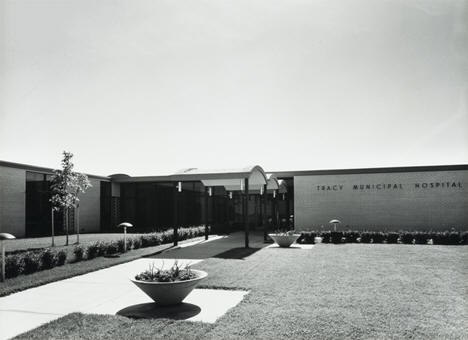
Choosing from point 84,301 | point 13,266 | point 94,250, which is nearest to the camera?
point 84,301

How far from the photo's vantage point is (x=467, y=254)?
47.0 feet

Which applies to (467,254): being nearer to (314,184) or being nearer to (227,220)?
(314,184)

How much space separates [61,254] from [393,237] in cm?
1460

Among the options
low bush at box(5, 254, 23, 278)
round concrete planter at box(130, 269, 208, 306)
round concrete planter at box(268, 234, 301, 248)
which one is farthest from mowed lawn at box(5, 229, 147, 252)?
round concrete planter at box(130, 269, 208, 306)

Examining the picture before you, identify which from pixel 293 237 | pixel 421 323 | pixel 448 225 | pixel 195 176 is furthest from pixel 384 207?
pixel 421 323

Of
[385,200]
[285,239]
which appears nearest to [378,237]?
[385,200]

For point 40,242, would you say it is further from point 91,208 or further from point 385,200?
point 385,200

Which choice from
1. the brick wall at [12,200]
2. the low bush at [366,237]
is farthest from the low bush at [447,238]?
the brick wall at [12,200]

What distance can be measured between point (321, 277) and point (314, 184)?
15.2 metres

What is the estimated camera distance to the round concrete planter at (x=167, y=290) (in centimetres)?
700

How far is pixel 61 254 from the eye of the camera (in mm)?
12273

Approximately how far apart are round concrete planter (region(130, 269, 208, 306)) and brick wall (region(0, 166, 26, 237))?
17538 millimetres

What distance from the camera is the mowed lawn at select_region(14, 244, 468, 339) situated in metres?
5.81

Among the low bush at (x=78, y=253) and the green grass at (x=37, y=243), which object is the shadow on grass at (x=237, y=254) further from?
the green grass at (x=37, y=243)
